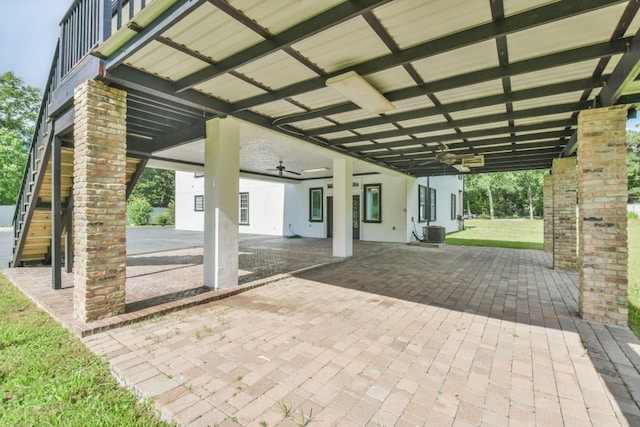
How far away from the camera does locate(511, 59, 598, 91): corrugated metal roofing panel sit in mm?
3168

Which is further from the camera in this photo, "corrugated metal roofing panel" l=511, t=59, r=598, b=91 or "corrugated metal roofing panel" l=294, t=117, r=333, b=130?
"corrugated metal roofing panel" l=294, t=117, r=333, b=130

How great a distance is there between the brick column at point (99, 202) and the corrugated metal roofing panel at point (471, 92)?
4246 mm

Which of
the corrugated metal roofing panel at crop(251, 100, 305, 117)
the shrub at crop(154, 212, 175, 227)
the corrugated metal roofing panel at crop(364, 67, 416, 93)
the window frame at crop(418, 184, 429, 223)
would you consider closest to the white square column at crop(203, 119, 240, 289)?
the corrugated metal roofing panel at crop(251, 100, 305, 117)

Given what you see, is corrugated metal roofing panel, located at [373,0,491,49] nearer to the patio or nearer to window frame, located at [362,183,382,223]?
the patio

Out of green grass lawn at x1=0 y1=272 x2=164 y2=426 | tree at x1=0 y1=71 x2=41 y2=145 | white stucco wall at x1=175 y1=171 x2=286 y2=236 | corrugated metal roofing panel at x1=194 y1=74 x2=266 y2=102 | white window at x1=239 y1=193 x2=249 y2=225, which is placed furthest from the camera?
tree at x1=0 y1=71 x2=41 y2=145

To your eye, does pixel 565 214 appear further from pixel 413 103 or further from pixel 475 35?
pixel 475 35

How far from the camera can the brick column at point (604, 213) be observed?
3.51 meters

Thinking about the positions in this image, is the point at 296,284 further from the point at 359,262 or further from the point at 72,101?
the point at 72,101

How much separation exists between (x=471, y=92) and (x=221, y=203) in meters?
4.02

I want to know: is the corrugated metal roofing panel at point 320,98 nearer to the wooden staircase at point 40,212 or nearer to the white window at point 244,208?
the wooden staircase at point 40,212

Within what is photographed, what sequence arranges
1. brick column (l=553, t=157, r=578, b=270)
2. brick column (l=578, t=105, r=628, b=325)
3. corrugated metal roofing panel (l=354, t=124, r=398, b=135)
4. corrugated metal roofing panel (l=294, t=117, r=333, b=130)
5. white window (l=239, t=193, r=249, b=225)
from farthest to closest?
1. white window (l=239, t=193, r=249, b=225)
2. brick column (l=553, t=157, r=578, b=270)
3. corrugated metal roofing panel (l=354, t=124, r=398, b=135)
4. corrugated metal roofing panel (l=294, t=117, r=333, b=130)
5. brick column (l=578, t=105, r=628, b=325)

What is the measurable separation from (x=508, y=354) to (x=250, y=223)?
14417mm

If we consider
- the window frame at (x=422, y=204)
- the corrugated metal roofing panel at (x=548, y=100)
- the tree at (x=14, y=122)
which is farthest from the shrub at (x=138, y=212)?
the corrugated metal roofing panel at (x=548, y=100)

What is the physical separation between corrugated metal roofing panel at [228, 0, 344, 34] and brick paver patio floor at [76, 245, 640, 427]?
9.83 feet
